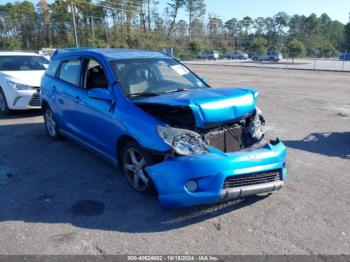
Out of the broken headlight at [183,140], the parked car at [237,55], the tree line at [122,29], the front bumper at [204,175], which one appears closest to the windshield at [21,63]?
the broken headlight at [183,140]

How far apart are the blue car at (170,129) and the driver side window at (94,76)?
1 cm

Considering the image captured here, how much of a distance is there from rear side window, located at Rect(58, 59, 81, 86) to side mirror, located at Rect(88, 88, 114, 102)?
891 millimetres

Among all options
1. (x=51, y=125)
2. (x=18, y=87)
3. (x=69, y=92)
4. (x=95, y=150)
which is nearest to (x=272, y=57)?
(x=18, y=87)

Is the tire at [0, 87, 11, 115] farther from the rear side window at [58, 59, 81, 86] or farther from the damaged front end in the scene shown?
the damaged front end

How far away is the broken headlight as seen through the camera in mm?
3848

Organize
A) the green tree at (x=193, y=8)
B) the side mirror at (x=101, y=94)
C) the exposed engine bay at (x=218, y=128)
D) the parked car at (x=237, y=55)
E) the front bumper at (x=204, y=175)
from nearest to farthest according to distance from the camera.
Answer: the front bumper at (x=204, y=175), the exposed engine bay at (x=218, y=128), the side mirror at (x=101, y=94), the parked car at (x=237, y=55), the green tree at (x=193, y=8)

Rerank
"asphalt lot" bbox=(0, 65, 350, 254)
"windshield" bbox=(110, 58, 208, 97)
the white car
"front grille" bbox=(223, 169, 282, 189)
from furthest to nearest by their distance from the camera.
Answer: the white car < "windshield" bbox=(110, 58, 208, 97) < "front grille" bbox=(223, 169, 282, 189) < "asphalt lot" bbox=(0, 65, 350, 254)

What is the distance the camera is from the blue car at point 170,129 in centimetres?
379

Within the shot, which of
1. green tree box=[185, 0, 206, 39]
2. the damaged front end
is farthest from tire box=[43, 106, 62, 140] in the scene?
green tree box=[185, 0, 206, 39]

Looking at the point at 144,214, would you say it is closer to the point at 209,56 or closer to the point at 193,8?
the point at 209,56

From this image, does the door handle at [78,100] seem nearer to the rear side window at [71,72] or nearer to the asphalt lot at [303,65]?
the rear side window at [71,72]

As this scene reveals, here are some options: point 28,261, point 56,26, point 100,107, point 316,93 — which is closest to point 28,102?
point 100,107

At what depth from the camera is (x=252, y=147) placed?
424 cm

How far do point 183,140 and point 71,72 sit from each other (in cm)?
307
